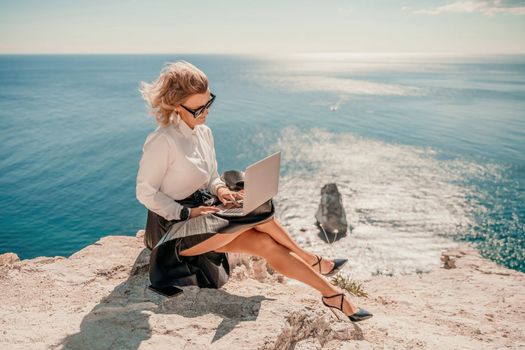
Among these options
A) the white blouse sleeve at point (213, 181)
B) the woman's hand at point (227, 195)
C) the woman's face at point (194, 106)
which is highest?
the woman's face at point (194, 106)

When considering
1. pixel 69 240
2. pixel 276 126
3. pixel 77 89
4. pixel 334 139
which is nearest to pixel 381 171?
pixel 334 139

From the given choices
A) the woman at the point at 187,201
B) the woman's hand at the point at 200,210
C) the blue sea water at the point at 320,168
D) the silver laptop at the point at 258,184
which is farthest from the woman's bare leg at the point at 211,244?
the blue sea water at the point at 320,168

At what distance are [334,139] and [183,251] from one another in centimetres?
5437

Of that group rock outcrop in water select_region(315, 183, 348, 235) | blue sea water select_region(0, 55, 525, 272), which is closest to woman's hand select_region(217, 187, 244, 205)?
blue sea water select_region(0, 55, 525, 272)

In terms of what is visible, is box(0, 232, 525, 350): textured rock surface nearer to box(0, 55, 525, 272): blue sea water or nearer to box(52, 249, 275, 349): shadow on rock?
box(52, 249, 275, 349): shadow on rock

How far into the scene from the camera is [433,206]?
3528 cm

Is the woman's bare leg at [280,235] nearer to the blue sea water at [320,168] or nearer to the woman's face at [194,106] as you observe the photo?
the woman's face at [194,106]

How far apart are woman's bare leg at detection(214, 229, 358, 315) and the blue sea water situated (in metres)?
23.9

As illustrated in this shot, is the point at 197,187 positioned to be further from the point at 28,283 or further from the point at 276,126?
the point at 276,126

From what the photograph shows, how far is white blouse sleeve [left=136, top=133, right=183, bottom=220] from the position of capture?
418 cm

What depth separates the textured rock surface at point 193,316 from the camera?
133 inches

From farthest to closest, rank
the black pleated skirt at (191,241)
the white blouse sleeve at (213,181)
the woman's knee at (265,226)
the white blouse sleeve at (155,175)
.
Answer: the white blouse sleeve at (213,181)
the woman's knee at (265,226)
the white blouse sleeve at (155,175)
the black pleated skirt at (191,241)

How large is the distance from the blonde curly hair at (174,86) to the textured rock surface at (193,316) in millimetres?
2345

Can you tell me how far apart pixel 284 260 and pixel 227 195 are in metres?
1.12
